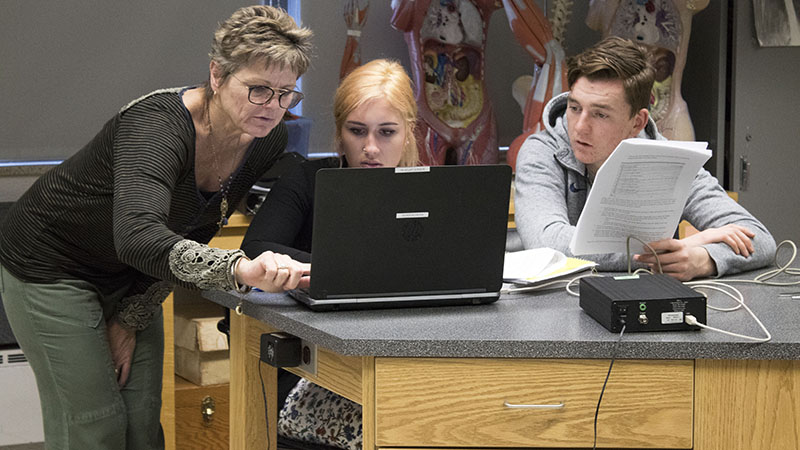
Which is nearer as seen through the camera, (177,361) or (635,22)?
(177,361)

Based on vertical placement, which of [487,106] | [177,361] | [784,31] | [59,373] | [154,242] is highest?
[784,31]

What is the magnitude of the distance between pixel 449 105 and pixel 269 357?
1606 millimetres

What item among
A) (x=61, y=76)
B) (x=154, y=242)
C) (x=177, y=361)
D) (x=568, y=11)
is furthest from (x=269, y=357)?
A: (x=568, y=11)

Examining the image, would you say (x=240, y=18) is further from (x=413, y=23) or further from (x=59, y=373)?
(x=413, y=23)

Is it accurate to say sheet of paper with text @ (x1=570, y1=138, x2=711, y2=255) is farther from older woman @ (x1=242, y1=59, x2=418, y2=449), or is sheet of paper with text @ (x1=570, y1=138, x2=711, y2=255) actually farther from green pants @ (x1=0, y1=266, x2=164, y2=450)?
green pants @ (x1=0, y1=266, x2=164, y2=450)

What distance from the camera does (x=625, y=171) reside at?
161 centimetres

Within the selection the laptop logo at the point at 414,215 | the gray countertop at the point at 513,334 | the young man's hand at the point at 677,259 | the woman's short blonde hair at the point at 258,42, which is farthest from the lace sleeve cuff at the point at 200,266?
the young man's hand at the point at 677,259

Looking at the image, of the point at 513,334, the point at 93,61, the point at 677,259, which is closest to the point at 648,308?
the point at 513,334

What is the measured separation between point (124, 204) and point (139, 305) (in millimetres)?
437

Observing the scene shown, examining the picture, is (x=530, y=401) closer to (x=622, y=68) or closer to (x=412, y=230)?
(x=412, y=230)

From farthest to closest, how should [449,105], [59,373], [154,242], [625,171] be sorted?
[449,105], [59,373], [625,171], [154,242]

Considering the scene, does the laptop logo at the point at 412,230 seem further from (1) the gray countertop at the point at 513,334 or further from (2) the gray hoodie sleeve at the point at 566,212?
(2) the gray hoodie sleeve at the point at 566,212

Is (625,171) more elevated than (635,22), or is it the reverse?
(635,22)

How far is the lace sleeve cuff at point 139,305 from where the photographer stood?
1.89 meters
